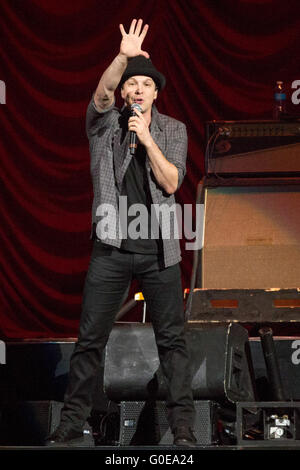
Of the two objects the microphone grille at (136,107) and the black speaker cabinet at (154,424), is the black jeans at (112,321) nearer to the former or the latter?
the black speaker cabinet at (154,424)

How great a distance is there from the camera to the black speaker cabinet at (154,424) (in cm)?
332

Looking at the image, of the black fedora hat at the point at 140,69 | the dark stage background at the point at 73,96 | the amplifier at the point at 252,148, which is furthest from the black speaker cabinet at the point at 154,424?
the dark stage background at the point at 73,96

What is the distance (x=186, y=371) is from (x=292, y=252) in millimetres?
989

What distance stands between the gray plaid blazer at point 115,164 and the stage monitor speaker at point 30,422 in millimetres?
985

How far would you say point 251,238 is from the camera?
3.83 metres

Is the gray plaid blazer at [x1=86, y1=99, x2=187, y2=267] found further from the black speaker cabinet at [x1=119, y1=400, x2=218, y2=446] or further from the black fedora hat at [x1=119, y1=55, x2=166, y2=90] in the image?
the black speaker cabinet at [x1=119, y1=400, x2=218, y2=446]

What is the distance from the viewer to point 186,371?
306cm

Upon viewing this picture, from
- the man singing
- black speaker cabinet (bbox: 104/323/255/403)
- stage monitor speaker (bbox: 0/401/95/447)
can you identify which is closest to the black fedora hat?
the man singing

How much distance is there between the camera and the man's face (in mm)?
3090

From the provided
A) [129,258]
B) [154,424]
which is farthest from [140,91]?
[154,424]

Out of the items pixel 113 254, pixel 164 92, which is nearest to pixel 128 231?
pixel 113 254

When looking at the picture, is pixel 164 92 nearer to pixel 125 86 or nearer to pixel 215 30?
pixel 215 30

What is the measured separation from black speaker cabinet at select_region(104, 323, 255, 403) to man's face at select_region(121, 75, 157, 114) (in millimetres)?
934

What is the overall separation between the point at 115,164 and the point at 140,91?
30cm
